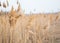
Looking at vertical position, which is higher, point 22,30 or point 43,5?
point 43,5

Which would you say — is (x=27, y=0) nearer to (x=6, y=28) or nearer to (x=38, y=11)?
(x=38, y=11)

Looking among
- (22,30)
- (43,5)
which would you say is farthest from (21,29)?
(43,5)

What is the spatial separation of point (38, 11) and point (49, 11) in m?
0.14

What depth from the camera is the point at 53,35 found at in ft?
5.41

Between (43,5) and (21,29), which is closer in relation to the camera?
(21,29)

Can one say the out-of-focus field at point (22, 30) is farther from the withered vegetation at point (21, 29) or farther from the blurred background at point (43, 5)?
the blurred background at point (43, 5)

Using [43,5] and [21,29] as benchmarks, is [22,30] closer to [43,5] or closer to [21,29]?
[21,29]

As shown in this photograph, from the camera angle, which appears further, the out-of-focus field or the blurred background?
the blurred background

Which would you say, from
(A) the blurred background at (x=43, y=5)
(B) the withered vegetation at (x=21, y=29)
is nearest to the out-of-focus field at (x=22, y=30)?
(B) the withered vegetation at (x=21, y=29)

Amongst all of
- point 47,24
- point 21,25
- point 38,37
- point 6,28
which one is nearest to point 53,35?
point 47,24

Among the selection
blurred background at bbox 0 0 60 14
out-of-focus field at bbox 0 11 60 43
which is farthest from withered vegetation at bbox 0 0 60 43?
blurred background at bbox 0 0 60 14

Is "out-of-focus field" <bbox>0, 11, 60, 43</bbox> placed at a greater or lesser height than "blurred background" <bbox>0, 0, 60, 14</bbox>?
lesser

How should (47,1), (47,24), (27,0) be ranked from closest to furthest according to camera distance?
(47,24)
(27,0)
(47,1)

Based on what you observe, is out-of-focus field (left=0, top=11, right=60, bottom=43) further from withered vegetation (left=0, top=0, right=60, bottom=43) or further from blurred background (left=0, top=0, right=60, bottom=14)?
blurred background (left=0, top=0, right=60, bottom=14)
